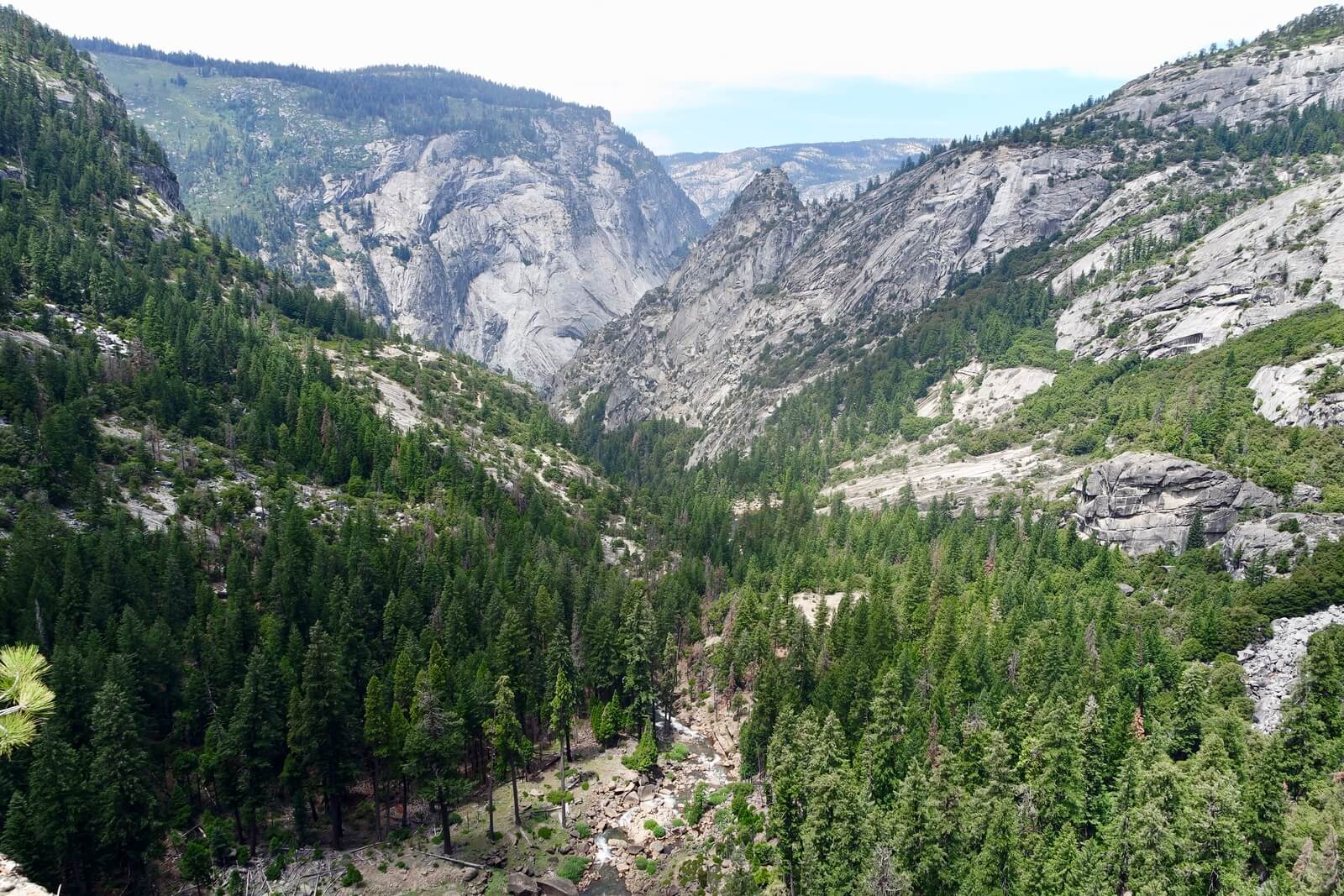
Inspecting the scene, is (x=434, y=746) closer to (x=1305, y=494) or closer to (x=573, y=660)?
(x=573, y=660)

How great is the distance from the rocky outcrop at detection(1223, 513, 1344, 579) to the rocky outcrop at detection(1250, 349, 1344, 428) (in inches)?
982

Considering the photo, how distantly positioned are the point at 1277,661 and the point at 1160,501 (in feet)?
154

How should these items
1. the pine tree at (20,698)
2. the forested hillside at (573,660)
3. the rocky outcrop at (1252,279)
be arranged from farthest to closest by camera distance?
1. the rocky outcrop at (1252,279)
2. the forested hillside at (573,660)
3. the pine tree at (20,698)

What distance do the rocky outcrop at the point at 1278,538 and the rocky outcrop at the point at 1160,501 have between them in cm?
497

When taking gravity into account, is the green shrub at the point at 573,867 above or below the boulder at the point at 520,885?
below

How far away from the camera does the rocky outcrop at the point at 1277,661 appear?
232 ft

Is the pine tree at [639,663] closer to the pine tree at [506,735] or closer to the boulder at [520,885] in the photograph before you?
the pine tree at [506,735]

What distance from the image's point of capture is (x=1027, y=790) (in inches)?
2414

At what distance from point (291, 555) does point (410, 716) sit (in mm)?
32580

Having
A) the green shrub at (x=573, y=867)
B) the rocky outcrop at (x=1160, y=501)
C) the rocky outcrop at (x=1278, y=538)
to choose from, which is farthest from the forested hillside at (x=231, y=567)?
the rocky outcrop at (x=1278, y=538)

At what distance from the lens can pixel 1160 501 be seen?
119 meters

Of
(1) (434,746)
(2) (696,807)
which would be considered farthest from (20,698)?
(2) (696,807)

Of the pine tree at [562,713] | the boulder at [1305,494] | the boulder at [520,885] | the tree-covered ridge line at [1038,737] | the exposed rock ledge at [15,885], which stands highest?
the exposed rock ledge at [15,885]

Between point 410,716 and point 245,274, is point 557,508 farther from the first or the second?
point 245,274
